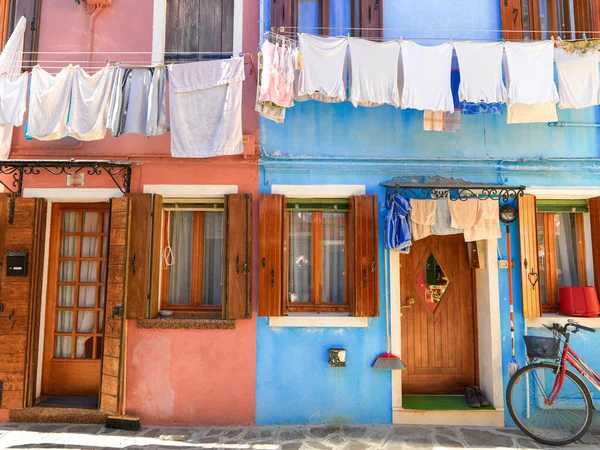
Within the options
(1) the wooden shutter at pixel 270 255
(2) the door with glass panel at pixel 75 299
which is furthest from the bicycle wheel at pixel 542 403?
(2) the door with glass panel at pixel 75 299

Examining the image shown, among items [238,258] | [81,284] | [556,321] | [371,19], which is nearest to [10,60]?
[81,284]

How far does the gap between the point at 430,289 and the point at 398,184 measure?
1.88 m

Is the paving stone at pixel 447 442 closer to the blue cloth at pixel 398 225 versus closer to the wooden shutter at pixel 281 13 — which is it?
the blue cloth at pixel 398 225

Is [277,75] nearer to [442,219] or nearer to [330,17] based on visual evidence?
[330,17]

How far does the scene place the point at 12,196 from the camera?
18.9 feet

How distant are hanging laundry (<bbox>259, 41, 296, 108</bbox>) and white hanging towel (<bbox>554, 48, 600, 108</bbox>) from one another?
359cm

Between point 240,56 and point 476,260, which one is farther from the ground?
point 240,56

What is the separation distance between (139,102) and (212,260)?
244 cm

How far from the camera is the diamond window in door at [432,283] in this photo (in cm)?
623

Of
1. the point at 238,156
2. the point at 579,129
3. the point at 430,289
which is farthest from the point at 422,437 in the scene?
the point at 579,129

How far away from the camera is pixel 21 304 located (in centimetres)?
556

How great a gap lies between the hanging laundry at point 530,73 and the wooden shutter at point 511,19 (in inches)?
33.5

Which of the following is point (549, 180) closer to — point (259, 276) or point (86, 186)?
point (259, 276)

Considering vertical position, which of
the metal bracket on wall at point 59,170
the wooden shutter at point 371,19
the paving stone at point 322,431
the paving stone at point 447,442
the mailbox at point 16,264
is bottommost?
the paving stone at point 447,442
